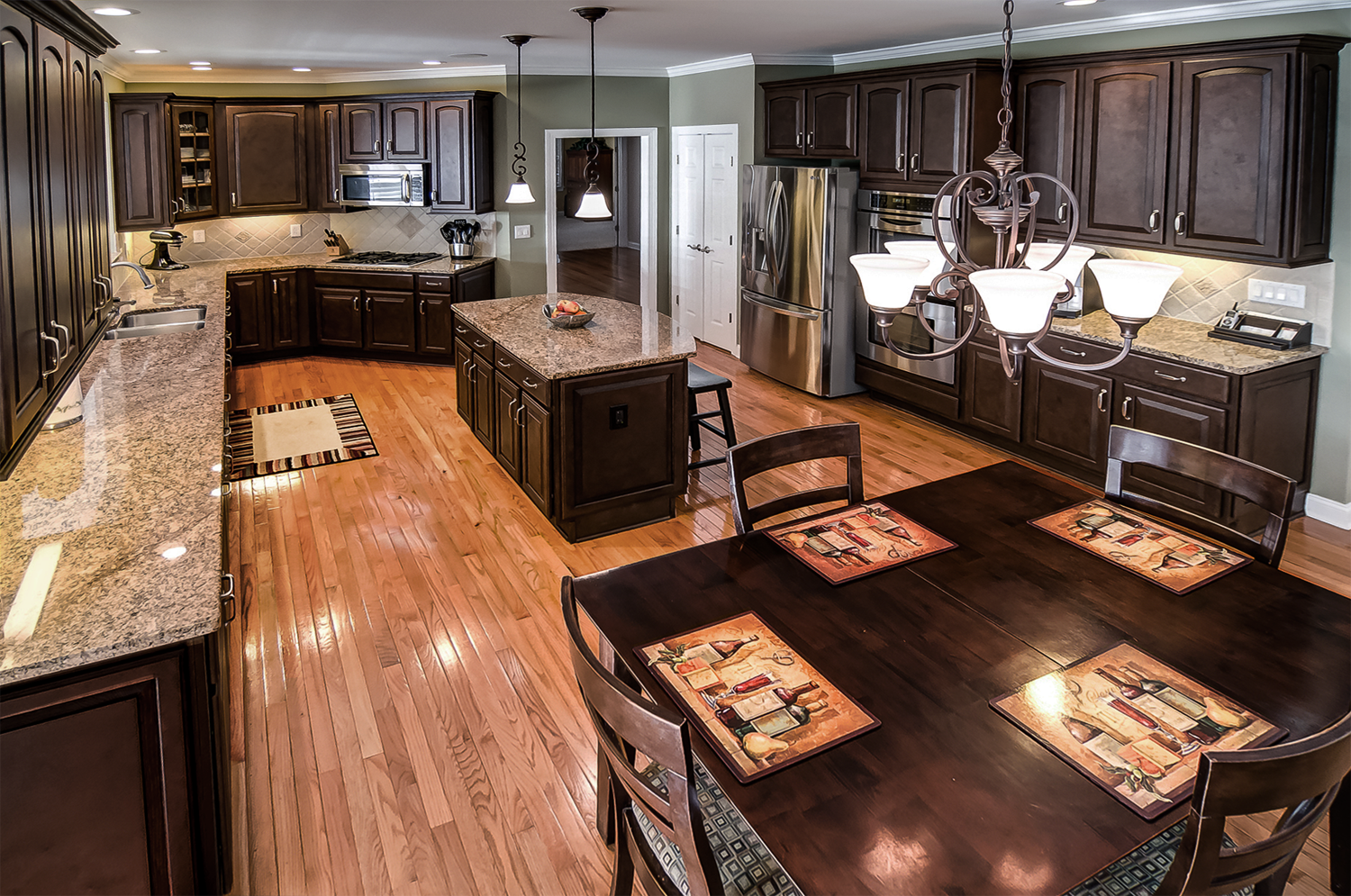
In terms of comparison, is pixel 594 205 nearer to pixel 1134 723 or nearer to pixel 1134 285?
pixel 1134 285

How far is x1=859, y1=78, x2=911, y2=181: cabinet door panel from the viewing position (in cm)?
573

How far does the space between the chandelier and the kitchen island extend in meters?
2.11

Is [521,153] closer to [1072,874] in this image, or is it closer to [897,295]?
[897,295]

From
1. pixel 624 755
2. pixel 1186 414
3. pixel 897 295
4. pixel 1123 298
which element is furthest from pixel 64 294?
pixel 1186 414

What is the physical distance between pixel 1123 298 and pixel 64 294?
2640 mm

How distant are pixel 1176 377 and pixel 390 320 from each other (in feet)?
19.5

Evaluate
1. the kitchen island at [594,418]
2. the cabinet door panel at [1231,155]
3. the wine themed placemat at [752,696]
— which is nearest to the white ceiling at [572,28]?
the cabinet door panel at [1231,155]

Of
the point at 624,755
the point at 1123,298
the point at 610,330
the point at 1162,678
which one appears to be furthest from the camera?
the point at 610,330

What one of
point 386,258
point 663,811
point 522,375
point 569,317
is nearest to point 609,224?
point 386,258

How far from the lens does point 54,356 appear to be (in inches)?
84.0

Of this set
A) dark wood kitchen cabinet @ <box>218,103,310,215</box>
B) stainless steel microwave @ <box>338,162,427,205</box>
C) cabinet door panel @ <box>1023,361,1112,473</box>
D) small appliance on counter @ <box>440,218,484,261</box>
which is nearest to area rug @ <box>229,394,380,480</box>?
small appliance on counter @ <box>440,218,484,261</box>

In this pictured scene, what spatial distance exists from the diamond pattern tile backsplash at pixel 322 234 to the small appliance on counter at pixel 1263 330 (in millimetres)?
5725

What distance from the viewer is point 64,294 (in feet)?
7.59

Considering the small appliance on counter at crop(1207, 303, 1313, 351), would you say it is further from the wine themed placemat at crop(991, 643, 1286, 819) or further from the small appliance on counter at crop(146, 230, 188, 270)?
the small appliance on counter at crop(146, 230, 188, 270)
